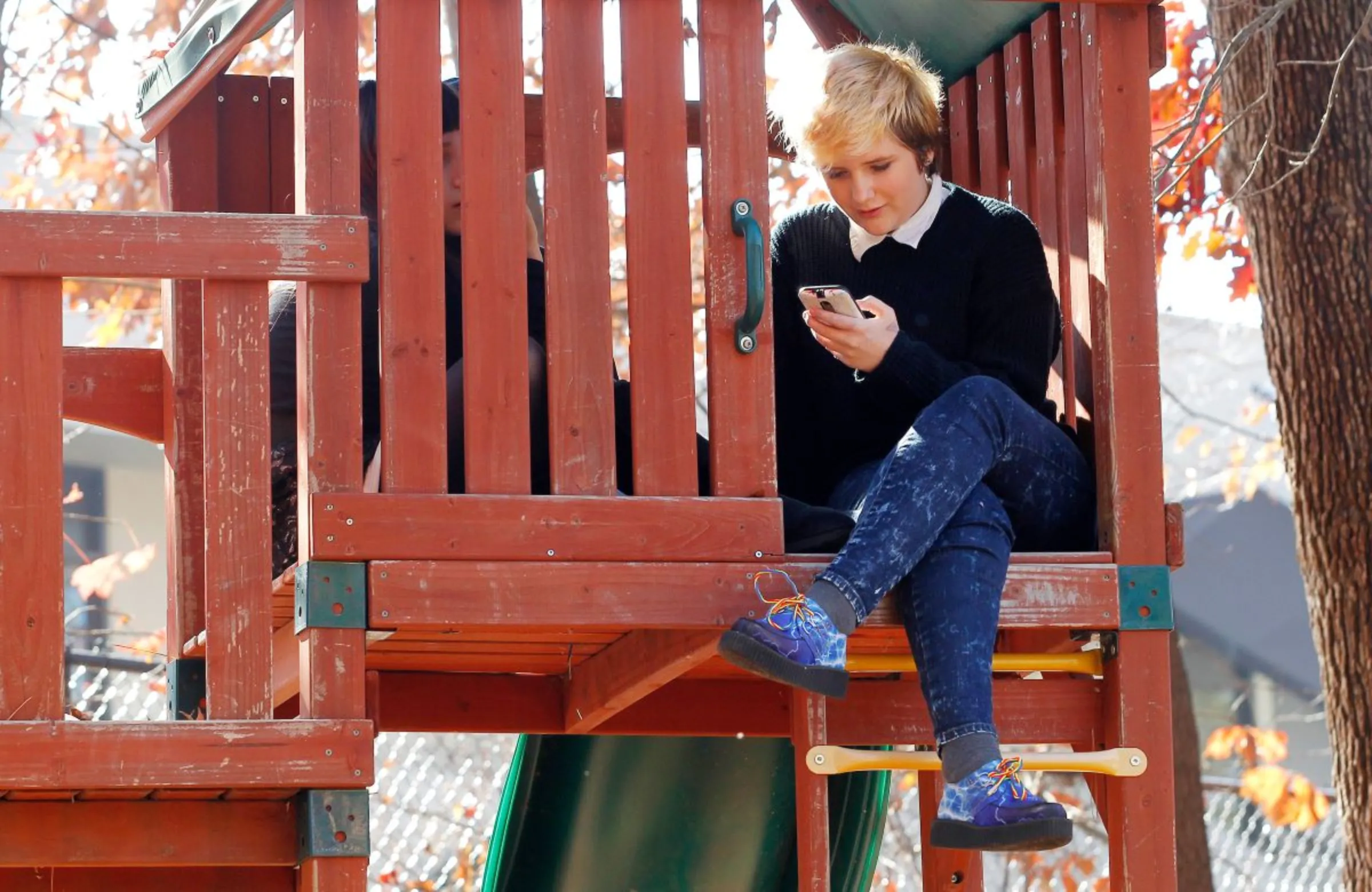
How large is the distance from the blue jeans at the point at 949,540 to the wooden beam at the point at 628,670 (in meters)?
0.36

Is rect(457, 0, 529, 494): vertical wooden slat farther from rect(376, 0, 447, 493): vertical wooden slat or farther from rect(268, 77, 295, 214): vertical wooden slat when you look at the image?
rect(268, 77, 295, 214): vertical wooden slat

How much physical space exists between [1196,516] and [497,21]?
15048 mm

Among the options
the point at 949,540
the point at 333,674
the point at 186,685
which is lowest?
the point at 186,685

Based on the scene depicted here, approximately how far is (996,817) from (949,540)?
52cm

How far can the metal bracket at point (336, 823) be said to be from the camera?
3736mm

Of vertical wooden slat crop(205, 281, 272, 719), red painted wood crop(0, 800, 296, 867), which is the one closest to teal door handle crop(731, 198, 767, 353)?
vertical wooden slat crop(205, 281, 272, 719)

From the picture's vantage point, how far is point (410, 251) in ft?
12.6

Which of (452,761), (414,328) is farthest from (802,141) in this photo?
(452,761)

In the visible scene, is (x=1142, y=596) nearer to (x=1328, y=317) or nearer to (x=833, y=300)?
(x=833, y=300)

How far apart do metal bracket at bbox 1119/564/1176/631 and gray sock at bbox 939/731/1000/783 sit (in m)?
0.51

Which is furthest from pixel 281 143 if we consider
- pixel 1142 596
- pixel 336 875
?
pixel 1142 596

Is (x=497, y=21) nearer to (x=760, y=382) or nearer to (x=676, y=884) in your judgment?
(x=760, y=382)

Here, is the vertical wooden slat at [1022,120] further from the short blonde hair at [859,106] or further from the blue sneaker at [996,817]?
the blue sneaker at [996,817]

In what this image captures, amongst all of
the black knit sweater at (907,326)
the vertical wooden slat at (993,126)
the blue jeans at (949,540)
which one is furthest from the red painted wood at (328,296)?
the vertical wooden slat at (993,126)
